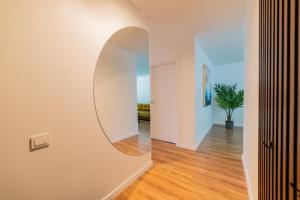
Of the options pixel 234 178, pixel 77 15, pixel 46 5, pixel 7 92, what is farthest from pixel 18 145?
pixel 234 178

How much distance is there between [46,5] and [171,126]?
3.17 meters

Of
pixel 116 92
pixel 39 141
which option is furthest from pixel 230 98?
pixel 39 141

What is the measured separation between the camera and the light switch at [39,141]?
1.04 metres

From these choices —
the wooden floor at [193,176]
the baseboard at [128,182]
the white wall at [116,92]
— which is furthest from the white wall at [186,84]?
the white wall at [116,92]

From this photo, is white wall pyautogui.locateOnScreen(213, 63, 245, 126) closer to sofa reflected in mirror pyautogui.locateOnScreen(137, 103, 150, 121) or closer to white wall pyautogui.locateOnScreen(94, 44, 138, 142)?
sofa reflected in mirror pyautogui.locateOnScreen(137, 103, 150, 121)

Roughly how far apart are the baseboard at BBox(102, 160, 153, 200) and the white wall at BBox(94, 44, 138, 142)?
0.56m

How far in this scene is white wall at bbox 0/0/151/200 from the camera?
952mm

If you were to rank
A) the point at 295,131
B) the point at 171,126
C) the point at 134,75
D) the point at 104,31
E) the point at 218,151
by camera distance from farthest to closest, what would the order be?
the point at 171,126 → the point at 218,151 → the point at 134,75 → the point at 104,31 → the point at 295,131

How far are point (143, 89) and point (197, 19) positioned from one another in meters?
1.50

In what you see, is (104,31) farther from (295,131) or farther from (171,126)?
(171,126)

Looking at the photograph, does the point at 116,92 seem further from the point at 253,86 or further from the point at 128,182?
the point at 253,86

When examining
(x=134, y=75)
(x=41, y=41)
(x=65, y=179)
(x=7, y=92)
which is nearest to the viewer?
(x=7, y=92)

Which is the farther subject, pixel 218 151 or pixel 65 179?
pixel 218 151

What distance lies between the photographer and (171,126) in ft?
11.8
